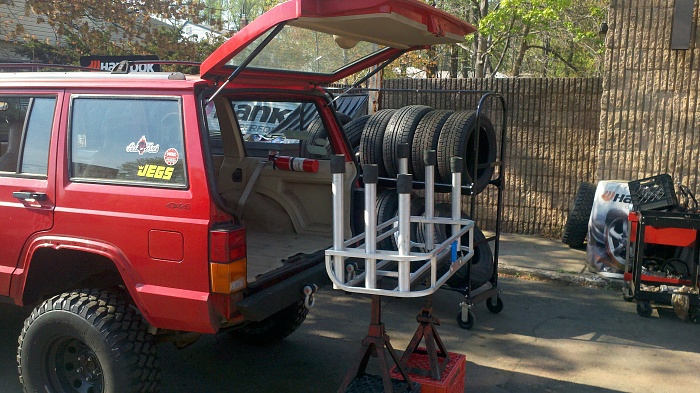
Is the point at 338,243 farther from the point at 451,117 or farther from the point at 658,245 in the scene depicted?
the point at 658,245

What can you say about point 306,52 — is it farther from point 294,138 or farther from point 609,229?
point 609,229

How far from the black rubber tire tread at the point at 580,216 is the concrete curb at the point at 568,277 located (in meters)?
0.85

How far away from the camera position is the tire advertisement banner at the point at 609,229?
7.31m

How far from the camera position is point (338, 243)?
11.1 feet

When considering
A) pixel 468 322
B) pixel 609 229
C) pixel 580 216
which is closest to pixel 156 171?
pixel 468 322

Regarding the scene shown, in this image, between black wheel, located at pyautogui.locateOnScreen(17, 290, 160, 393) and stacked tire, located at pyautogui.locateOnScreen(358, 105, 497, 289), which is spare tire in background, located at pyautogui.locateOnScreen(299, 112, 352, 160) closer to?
stacked tire, located at pyautogui.locateOnScreen(358, 105, 497, 289)

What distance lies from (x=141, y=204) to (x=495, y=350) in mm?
3148

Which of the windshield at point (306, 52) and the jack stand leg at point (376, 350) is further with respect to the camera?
the windshield at point (306, 52)

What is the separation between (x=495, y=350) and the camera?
5.48 m

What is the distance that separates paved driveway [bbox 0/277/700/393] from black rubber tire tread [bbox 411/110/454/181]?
4.61ft

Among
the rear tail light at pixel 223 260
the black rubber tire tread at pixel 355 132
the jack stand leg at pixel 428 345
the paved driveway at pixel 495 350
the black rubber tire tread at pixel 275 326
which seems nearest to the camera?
the rear tail light at pixel 223 260

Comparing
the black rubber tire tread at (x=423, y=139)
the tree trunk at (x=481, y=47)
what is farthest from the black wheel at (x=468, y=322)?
the tree trunk at (x=481, y=47)

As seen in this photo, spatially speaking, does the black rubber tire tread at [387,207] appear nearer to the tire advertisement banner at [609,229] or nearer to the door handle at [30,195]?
the tire advertisement banner at [609,229]

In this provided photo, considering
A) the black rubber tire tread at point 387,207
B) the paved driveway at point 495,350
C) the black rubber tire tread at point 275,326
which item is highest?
the black rubber tire tread at point 387,207
